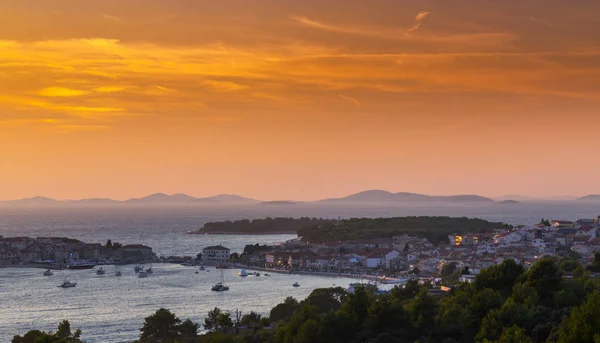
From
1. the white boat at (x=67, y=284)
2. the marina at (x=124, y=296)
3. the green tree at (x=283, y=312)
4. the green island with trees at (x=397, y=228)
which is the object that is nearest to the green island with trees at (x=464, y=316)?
the green tree at (x=283, y=312)

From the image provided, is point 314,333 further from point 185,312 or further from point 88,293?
point 88,293

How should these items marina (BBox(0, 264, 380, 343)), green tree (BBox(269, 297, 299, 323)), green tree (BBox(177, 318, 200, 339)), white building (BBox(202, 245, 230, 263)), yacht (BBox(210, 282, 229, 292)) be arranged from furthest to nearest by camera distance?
1. white building (BBox(202, 245, 230, 263))
2. yacht (BBox(210, 282, 229, 292))
3. marina (BBox(0, 264, 380, 343))
4. green tree (BBox(269, 297, 299, 323))
5. green tree (BBox(177, 318, 200, 339))

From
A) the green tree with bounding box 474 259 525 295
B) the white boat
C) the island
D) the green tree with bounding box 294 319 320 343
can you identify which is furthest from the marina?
the island

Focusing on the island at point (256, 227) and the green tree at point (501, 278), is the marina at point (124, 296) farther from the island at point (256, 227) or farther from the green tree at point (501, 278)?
the island at point (256, 227)

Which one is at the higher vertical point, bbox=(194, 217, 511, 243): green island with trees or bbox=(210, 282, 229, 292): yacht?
bbox=(194, 217, 511, 243): green island with trees

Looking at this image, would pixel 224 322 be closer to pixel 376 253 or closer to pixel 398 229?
pixel 376 253

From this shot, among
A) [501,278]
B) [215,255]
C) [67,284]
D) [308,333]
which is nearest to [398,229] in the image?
[215,255]

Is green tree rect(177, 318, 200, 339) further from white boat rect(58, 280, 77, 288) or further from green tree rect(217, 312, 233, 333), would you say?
white boat rect(58, 280, 77, 288)

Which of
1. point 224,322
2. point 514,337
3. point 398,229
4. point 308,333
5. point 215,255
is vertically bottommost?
point 224,322
